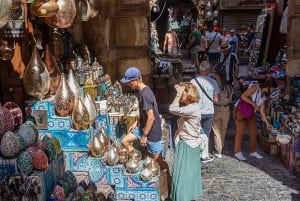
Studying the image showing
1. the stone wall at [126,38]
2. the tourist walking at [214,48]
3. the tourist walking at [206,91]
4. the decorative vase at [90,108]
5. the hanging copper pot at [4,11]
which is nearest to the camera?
the hanging copper pot at [4,11]

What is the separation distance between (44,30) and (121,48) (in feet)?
6.79

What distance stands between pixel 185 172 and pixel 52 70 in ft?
6.06

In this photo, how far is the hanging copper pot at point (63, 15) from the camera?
179 inches

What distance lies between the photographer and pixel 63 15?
4598 millimetres

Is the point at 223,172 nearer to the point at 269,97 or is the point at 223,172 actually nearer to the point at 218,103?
the point at 218,103

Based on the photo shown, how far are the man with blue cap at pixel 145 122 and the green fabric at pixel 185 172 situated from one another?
0.88 ft

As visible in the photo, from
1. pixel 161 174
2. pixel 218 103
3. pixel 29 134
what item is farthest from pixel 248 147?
pixel 29 134

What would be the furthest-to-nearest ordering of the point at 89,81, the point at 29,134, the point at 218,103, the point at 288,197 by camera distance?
1. the point at 218,103
2. the point at 89,81
3. the point at 288,197
4. the point at 29,134

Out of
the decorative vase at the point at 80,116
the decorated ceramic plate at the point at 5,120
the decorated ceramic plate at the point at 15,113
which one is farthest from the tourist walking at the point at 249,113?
the decorated ceramic plate at the point at 5,120

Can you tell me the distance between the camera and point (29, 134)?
397 cm

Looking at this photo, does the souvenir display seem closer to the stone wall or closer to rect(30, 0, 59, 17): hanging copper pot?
rect(30, 0, 59, 17): hanging copper pot

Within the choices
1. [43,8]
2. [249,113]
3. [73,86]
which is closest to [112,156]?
[73,86]

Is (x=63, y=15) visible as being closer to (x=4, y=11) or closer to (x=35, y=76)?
(x=35, y=76)

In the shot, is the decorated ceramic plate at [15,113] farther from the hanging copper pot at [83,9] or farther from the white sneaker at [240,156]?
the white sneaker at [240,156]
